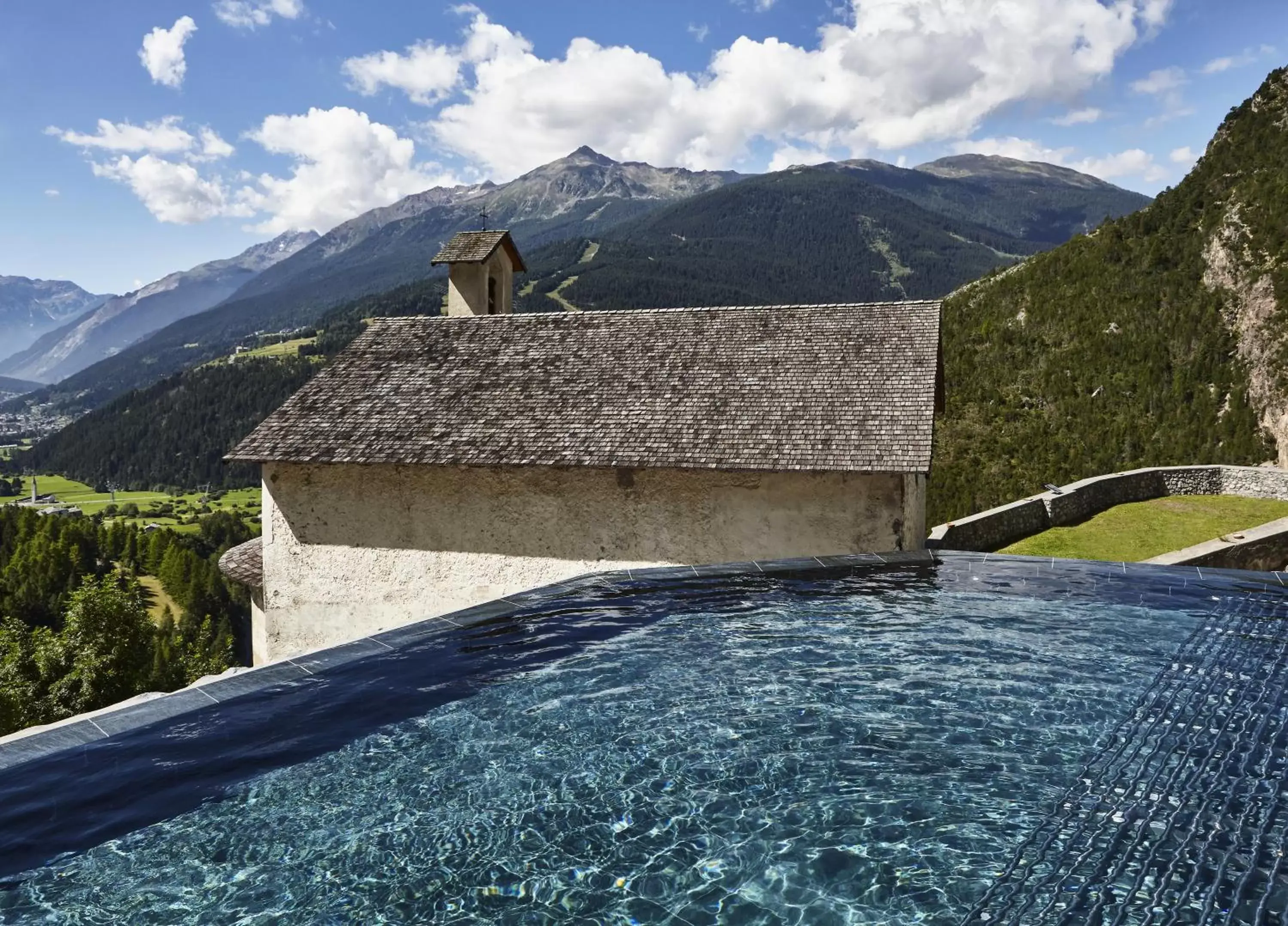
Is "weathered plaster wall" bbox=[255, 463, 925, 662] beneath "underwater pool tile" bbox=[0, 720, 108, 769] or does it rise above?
above

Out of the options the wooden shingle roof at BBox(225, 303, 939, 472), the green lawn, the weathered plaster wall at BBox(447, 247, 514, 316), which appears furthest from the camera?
the weathered plaster wall at BBox(447, 247, 514, 316)

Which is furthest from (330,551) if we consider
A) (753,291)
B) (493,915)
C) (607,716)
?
(753,291)

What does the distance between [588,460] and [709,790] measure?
27.7 feet

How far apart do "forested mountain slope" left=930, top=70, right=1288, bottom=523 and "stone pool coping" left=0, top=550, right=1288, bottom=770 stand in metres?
24.1

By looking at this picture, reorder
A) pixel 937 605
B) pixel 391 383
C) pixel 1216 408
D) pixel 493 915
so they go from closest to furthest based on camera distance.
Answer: pixel 493 915 → pixel 937 605 → pixel 391 383 → pixel 1216 408

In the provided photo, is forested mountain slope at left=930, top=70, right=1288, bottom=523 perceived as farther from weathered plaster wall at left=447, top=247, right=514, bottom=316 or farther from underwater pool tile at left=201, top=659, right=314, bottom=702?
underwater pool tile at left=201, top=659, right=314, bottom=702

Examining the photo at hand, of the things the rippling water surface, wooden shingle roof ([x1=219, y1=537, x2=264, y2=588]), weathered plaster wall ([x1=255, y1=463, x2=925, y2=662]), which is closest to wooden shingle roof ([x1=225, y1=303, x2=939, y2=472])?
weathered plaster wall ([x1=255, y1=463, x2=925, y2=662])

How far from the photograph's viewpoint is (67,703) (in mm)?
28172

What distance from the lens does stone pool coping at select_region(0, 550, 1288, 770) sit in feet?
22.3

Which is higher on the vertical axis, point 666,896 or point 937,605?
point 937,605

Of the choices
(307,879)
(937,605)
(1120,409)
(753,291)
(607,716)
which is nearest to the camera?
(307,879)

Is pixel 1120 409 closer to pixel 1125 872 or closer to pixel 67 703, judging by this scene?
pixel 1125 872

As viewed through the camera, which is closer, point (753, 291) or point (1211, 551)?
point (1211, 551)

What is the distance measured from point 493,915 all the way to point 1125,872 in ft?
13.1
